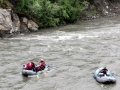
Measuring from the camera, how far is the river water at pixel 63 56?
66.9 feet

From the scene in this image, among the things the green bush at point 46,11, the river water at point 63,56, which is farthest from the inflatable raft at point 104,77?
the green bush at point 46,11

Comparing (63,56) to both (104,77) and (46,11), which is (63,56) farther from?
(46,11)

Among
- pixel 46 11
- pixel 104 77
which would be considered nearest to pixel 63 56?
pixel 104 77

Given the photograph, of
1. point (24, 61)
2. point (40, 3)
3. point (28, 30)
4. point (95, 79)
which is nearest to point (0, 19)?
point (28, 30)

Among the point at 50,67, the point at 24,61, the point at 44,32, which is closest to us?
the point at 50,67

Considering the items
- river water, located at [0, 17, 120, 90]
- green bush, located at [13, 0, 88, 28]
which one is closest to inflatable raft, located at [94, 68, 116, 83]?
river water, located at [0, 17, 120, 90]

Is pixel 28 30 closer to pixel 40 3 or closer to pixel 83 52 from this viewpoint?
pixel 40 3

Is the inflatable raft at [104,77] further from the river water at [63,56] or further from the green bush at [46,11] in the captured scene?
the green bush at [46,11]

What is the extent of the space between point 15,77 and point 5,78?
74 centimetres

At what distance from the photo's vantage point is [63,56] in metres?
26.6

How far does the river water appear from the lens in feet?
66.9

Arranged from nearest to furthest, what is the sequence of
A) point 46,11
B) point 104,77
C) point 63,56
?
point 104,77 < point 63,56 < point 46,11

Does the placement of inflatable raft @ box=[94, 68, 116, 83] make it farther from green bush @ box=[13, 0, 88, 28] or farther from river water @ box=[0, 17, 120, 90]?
green bush @ box=[13, 0, 88, 28]

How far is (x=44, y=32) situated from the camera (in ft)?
124
